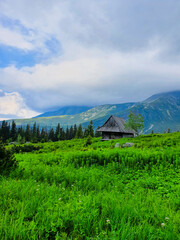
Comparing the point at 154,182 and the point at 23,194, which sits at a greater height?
the point at 23,194

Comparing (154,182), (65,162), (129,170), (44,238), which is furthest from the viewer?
(65,162)

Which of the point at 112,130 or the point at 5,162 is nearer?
the point at 5,162

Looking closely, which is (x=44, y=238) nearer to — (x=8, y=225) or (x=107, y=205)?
(x=8, y=225)

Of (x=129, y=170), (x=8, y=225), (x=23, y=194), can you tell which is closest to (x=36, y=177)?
(x=23, y=194)

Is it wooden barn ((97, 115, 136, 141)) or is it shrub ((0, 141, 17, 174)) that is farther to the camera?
wooden barn ((97, 115, 136, 141))

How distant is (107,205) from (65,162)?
573cm

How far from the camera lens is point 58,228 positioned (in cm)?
261

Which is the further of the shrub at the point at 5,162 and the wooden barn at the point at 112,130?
the wooden barn at the point at 112,130

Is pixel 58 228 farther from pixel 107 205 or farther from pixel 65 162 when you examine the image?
pixel 65 162

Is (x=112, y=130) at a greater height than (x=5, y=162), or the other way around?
(x=112, y=130)

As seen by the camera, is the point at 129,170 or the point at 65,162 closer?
the point at 129,170

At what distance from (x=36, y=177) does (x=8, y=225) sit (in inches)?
136

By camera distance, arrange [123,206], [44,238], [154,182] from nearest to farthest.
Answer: [44,238] → [123,206] → [154,182]

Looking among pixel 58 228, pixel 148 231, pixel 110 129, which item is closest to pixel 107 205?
pixel 148 231
